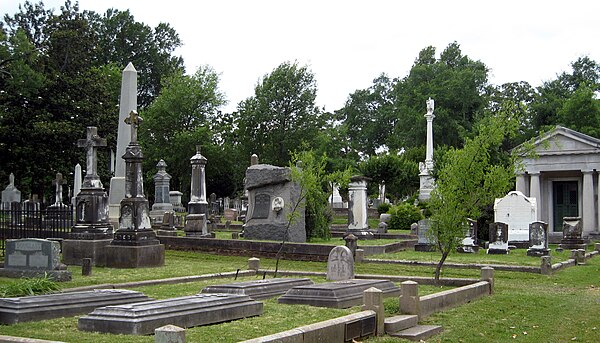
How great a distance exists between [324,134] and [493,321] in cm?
4918

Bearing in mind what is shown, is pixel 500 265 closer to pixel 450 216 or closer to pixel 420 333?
pixel 450 216

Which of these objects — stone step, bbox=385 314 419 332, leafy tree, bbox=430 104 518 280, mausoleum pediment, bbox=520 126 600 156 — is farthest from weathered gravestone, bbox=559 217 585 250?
stone step, bbox=385 314 419 332

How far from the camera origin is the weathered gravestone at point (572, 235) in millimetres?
28969

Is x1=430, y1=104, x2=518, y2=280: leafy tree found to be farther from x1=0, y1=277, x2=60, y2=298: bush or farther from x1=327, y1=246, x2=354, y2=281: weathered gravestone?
x1=0, y1=277, x2=60, y2=298: bush

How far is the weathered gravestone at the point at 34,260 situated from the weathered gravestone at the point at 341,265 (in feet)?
19.6

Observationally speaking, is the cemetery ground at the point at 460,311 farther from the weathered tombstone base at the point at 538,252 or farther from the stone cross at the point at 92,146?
the stone cross at the point at 92,146

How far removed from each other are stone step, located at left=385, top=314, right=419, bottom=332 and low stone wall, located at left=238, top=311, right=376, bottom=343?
0.42m

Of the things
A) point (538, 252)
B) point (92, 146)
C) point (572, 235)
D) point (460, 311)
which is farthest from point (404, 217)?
point (460, 311)

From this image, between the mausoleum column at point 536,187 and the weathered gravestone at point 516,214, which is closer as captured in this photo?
the weathered gravestone at point 516,214

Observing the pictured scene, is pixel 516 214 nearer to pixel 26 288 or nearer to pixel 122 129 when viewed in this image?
pixel 122 129

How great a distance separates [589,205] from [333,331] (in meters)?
32.0

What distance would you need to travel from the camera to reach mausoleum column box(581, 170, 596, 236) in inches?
1473

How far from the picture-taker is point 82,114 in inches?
1913

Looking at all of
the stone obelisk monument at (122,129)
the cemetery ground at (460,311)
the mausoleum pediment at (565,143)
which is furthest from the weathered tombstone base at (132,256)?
the mausoleum pediment at (565,143)
